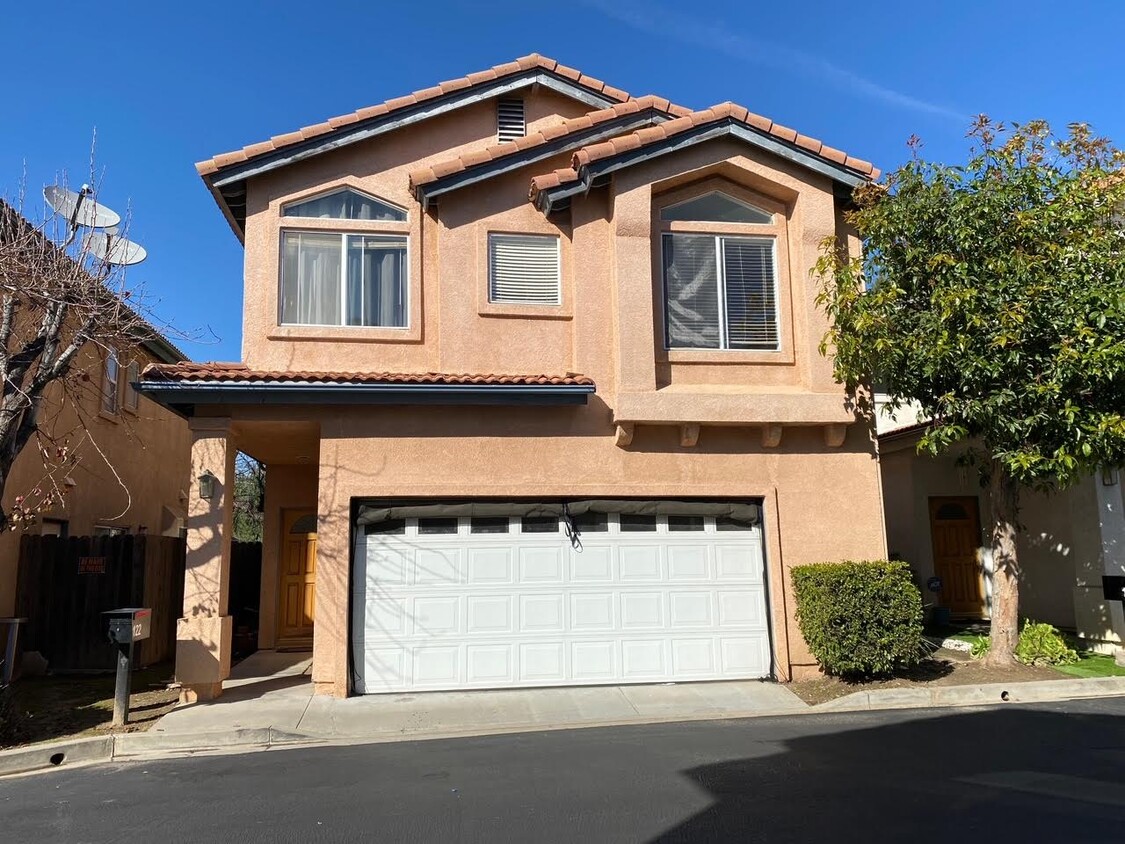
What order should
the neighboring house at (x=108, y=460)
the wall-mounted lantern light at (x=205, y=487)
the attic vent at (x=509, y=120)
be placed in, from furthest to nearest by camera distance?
the attic vent at (x=509, y=120), the neighboring house at (x=108, y=460), the wall-mounted lantern light at (x=205, y=487)

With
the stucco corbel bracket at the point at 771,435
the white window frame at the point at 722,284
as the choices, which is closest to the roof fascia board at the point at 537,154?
the white window frame at the point at 722,284

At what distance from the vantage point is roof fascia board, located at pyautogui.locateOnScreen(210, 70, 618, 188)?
11156mm

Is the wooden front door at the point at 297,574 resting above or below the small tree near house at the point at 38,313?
below

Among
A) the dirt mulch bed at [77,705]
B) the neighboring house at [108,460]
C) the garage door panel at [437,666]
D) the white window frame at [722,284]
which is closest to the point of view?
the dirt mulch bed at [77,705]

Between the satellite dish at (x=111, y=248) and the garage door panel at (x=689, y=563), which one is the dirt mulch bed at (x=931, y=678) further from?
the satellite dish at (x=111, y=248)

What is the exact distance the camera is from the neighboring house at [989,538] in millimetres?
12344

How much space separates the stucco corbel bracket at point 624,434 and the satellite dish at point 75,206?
21.5 feet

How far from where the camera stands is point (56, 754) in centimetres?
777

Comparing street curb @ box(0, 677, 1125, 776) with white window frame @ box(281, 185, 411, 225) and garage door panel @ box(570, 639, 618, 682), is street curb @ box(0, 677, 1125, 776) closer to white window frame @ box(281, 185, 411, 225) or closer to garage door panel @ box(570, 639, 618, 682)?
garage door panel @ box(570, 639, 618, 682)

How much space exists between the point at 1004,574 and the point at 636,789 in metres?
6.98

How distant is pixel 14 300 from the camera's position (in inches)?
355

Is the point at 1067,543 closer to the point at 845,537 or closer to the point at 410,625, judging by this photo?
the point at 845,537

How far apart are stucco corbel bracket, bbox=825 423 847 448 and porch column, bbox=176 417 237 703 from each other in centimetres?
753

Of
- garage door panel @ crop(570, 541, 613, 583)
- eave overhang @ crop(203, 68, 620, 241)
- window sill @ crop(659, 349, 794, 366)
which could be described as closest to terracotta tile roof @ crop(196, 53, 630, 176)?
eave overhang @ crop(203, 68, 620, 241)
